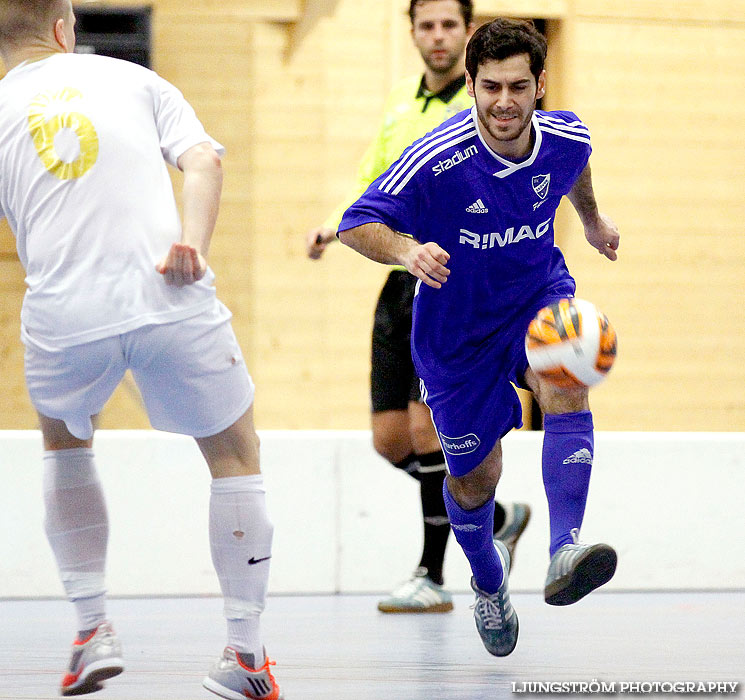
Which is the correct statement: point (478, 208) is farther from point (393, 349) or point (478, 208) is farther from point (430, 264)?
point (393, 349)

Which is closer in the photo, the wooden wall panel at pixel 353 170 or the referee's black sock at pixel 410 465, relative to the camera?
the referee's black sock at pixel 410 465

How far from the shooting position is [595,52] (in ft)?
24.6

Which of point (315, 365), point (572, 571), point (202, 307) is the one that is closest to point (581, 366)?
point (572, 571)

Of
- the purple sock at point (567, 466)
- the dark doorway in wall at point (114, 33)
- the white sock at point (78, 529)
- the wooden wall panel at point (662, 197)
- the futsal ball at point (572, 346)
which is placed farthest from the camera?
the wooden wall panel at point (662, 197)

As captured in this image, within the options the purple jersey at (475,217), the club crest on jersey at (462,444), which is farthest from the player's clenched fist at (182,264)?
the club crest on jersey at (462,444)

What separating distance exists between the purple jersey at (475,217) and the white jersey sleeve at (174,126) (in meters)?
0.65

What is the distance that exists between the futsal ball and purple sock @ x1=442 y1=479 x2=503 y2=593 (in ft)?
2.23

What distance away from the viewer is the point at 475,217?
3662 mm

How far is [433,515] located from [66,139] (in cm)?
261

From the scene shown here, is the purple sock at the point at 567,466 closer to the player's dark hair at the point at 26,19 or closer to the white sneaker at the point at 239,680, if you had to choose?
the white sneaker at the point at 239,680

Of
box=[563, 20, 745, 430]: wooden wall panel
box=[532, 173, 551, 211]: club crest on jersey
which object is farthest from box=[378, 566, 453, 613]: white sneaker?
box=[563, 20, 745, 430]: wooden wall panel

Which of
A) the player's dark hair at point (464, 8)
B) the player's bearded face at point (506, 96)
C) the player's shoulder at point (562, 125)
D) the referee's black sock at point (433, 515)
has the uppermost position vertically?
the player's dark hair at point (464, 8)

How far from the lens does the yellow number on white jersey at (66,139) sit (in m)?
2.99

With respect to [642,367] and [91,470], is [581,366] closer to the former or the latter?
[91,470]
